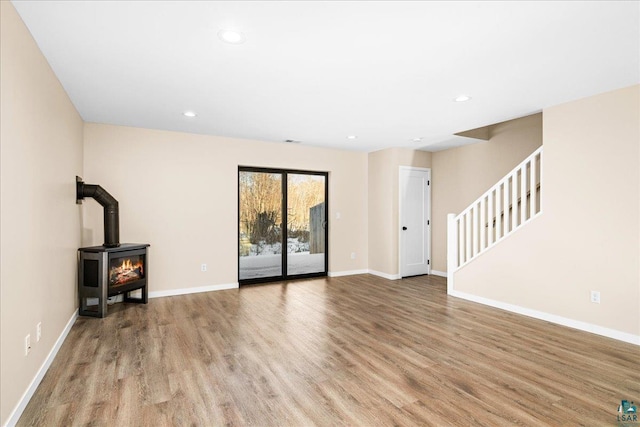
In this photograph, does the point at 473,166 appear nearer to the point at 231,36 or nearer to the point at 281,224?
the point at 281,224

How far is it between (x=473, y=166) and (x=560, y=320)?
2.98m

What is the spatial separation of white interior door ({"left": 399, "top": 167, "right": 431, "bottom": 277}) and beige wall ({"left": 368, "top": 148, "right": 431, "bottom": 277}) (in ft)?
0.45

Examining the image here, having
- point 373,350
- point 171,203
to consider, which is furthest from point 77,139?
point 373,350

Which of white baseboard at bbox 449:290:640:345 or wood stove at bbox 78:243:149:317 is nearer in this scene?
white baseboard at bbox 449:290:640:345

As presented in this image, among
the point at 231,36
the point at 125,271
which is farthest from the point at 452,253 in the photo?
the point at 125,271

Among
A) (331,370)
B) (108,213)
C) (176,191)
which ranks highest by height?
(176,191)

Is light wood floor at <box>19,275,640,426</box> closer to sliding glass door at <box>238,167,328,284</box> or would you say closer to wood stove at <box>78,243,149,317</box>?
wood stove at <box>78,243,149,317</box>

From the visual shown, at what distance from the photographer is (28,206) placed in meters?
2.23

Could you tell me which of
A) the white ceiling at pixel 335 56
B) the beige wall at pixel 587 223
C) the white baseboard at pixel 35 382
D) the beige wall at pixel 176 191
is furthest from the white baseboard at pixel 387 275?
the white baseboard at pixel 35 382

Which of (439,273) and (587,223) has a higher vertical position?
(587,223)

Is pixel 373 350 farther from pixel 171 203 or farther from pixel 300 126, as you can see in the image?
pixel 171 203

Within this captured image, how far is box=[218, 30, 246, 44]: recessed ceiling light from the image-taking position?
2215 millimetres

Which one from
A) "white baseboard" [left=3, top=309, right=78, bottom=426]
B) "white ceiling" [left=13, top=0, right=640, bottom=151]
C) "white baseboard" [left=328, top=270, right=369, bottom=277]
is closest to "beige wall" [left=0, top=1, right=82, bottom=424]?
"white baseboard" [left=3, top=309, right=78, bottom=426]

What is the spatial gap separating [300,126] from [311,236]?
234 centimetres
